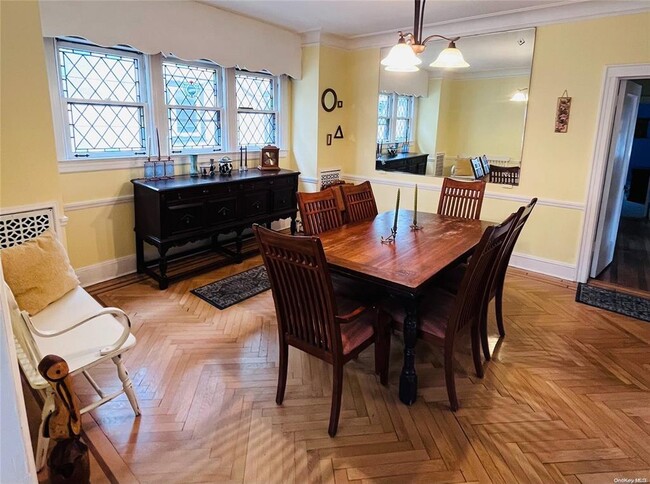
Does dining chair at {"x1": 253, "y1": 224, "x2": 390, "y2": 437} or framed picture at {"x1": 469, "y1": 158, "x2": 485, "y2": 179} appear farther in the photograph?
framed picture at {"x1": 469, "y1": 158, "x2": 485, "y2": 179}

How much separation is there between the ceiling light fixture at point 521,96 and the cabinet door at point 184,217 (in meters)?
3.21

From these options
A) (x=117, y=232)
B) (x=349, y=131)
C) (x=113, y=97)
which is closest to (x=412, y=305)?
(x=117, y=232)

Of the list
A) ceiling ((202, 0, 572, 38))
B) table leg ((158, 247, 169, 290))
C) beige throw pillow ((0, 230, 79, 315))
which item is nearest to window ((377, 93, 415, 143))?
ceiling ((202, 0, 572, 38))

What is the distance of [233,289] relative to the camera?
12.1 feet

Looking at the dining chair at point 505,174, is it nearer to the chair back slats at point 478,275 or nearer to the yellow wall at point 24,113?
the chair back slats at point 478,275

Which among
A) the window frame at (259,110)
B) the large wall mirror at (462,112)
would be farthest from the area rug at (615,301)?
the window frame at (259,110)

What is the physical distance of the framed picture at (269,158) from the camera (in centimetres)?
480

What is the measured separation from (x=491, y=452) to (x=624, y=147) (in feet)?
11.8

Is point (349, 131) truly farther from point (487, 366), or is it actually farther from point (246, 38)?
point (487, 366)

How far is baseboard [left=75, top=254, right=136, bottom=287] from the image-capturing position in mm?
3639

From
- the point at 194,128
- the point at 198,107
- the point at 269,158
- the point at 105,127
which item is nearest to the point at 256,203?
the point at 269,158

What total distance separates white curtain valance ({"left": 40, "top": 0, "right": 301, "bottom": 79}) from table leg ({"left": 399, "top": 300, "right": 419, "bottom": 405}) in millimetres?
3132

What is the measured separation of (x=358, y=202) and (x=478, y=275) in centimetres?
146

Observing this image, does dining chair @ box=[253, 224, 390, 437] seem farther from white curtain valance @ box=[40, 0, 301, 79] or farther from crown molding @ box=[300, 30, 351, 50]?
crown molding @ box=[300, 30, 351, 50]
